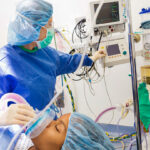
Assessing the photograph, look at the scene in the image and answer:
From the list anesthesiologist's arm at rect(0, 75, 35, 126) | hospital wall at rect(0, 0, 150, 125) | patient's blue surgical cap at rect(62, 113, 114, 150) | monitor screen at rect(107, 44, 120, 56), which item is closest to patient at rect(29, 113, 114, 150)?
patient's blue surgical cap at rect(62, 113, 114, 150)

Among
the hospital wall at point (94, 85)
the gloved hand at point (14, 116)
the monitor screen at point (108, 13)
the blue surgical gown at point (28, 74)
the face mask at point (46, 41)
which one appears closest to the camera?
the gloved hand at point (14, 116)

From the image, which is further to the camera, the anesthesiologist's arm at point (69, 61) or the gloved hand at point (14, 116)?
the anesthesiologist's arm at point (69, 61)

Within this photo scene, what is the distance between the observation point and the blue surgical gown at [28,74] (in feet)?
3.62

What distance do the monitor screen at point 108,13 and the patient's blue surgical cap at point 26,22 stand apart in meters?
0.57

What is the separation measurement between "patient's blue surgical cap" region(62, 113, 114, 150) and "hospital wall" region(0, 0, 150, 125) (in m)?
1.59

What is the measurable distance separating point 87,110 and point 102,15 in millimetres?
1603

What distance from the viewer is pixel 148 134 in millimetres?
1783

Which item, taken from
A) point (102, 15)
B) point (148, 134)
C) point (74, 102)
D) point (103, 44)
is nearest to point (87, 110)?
point (74, 102)

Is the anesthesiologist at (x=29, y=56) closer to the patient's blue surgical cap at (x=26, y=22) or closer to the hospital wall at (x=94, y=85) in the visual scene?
the patient's blue surgical cap at (x=26, y=22)

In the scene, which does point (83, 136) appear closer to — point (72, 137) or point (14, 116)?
point (72, 137)

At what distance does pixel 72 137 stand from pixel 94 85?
1.78 meters

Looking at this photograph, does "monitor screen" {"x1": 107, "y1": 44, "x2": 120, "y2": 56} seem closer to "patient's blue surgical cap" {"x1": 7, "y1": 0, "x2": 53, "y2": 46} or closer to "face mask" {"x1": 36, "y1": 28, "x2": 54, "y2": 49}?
"face mask" {"x1": 36, "y1": 28, "x2": 54, "y2": 49}

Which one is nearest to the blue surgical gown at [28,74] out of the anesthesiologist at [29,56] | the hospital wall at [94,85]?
the anesthesiologist at [29,56]

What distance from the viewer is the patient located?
0.79m
